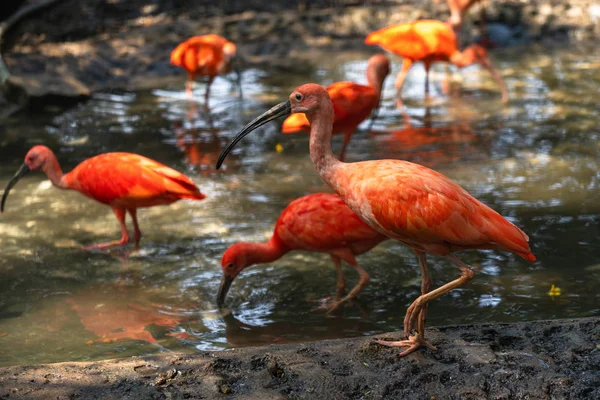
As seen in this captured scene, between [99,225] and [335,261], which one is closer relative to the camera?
[335,261]

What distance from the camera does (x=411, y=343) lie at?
153 inches

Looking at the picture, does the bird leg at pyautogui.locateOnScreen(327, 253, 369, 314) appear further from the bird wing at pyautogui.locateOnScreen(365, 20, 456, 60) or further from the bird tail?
the bird wing at pyautogui.locateOnScreen(365, 20, 456, 60)

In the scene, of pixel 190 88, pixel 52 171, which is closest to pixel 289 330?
pixel 52 171

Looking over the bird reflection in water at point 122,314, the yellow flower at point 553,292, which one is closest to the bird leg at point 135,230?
the bird reflection in water at point 122,314

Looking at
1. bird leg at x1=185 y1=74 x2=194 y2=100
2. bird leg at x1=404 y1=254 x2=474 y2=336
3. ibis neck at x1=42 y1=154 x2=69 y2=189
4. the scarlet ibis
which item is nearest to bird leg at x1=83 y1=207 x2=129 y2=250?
ibis neck at x1=42 y1=154 x2=69 y2=189

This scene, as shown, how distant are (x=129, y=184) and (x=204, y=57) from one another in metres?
4.76

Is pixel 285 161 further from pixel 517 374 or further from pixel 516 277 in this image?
pixel 517 374

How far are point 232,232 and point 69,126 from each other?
381 centimetres

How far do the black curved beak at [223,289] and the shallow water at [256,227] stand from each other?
65mm

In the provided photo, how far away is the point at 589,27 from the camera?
13023 millimetres

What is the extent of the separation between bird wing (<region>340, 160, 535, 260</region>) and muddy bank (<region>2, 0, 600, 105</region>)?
7.72 meters

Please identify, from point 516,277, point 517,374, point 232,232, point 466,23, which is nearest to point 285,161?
point 232,232

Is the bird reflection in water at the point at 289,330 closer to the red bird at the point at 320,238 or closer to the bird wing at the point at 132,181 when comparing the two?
the red bird at the point at 320,238

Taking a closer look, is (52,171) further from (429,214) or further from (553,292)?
(553,292)
